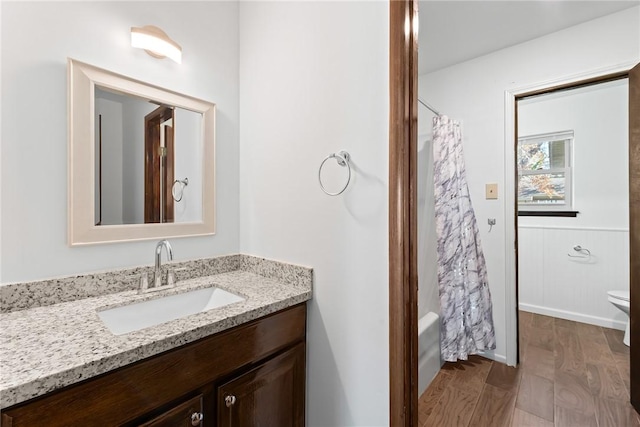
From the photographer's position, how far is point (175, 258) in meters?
1.35

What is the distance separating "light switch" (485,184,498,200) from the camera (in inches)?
84.7

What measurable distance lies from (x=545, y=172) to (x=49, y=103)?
13.6 feet

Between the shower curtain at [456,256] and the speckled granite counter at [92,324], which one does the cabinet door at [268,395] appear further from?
the shower curtain at [456,256]

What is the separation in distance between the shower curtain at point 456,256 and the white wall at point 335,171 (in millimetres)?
1189

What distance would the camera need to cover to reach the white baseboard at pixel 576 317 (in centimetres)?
260

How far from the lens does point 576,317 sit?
9.21 feet

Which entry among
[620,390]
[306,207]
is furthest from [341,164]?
[620,390]

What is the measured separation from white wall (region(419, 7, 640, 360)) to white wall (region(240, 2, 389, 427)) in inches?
61.5

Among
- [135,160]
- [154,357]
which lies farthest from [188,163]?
[154,357]

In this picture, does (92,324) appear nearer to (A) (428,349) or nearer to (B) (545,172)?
(A) (428,349)

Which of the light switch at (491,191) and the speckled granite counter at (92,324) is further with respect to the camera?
the light switch at (491,191)

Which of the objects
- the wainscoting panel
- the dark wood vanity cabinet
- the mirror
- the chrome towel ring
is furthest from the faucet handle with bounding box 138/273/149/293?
the chrome towel ring

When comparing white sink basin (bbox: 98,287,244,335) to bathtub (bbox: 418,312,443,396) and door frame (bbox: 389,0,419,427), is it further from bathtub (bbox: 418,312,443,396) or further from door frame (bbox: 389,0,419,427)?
bathtub (bbox: 418,312,443,396)

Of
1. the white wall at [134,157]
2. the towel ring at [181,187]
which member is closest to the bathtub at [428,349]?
the towel ring at [181,187]
